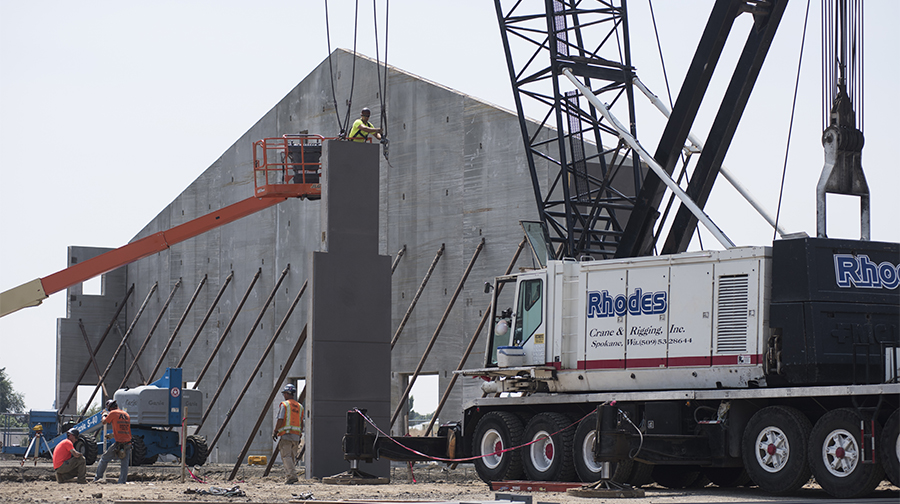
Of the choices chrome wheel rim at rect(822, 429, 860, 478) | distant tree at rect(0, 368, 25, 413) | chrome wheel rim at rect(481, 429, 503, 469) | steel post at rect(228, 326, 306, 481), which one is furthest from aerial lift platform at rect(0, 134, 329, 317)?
distant tree at rect(0, 368, 25, 413)

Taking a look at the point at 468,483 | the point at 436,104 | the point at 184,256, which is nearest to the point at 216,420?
the point at 184,256

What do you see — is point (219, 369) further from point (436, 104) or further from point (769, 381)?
point (769, 381)

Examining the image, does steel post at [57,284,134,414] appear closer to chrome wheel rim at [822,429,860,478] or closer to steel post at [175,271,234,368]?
steel post at [175,271,234,368]

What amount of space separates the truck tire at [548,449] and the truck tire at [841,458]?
4.09 meters

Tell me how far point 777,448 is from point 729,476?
2.93 metres

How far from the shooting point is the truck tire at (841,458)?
14.2 metres

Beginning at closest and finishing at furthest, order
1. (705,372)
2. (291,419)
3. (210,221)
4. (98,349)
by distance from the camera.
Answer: (705,372) < (291,419) < (210,221) < (98,349)

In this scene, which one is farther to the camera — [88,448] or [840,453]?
[88,448]

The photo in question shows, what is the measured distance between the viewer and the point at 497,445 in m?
19.2

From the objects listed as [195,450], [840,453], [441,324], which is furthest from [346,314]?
[195,450]

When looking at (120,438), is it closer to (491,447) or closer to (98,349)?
(491,447)

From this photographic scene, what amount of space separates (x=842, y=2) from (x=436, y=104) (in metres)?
14.3

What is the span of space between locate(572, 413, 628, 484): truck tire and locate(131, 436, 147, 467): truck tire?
1650 centimetres

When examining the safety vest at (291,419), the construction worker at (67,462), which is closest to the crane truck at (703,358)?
the safety vest at (291,419)
